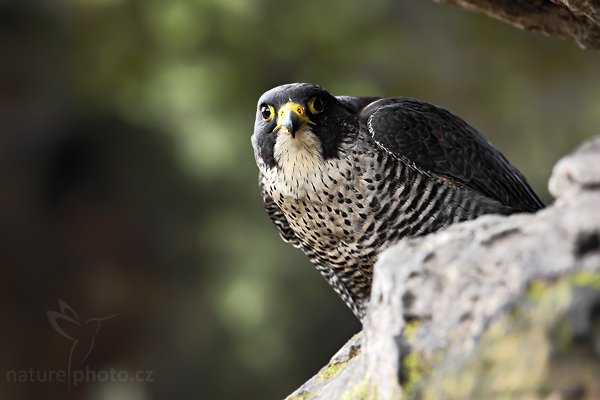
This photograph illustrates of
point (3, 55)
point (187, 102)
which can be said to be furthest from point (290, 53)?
point (3, 55)

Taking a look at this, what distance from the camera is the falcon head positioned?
Answer: 4051mm

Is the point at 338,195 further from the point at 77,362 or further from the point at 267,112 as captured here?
the point at 77,362

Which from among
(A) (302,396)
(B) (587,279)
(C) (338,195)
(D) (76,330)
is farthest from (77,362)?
(B) (587,279)

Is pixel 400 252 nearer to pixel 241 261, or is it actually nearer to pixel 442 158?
pixel 442 158

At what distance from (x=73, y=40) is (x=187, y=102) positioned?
60.7 inches

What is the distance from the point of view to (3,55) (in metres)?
9.39

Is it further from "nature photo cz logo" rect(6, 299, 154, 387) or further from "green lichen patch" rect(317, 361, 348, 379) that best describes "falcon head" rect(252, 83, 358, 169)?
"nature photo cz logo" rect(6, 299, 154, 387)

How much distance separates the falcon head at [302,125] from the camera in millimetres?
4051

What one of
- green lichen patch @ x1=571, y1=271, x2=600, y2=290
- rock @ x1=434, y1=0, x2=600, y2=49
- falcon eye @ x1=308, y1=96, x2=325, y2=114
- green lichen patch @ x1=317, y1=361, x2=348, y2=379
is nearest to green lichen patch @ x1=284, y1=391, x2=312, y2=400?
green lichen patch @ x1=317, y1=361, x2=348, y2=379

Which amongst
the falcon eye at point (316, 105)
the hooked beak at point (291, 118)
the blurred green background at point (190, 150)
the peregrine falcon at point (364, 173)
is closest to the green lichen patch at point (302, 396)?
the peregrine falcon at point (364, 173)

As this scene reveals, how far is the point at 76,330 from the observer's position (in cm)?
1002

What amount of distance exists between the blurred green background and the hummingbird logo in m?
0.10

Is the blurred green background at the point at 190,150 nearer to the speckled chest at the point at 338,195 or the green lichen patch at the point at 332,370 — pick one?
the speckled chest at the point at 338,195

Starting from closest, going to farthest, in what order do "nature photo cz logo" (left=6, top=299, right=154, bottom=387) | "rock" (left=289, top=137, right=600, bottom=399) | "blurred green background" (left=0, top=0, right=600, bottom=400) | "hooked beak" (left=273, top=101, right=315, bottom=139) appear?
1. "rock" (left=289, top=137, right=600, bottom=399)
2. "hooked beak" (left=273, top=101, right=315, bottom=139)
3. "blurred green background" (left=0, top=0, right=600, bottom=400)
4. "nature photo cz logo" (left=6, top=299, right=154, bottom=387)
